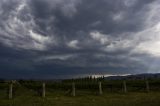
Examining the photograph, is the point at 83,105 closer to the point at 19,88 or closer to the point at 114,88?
the point at 19,88

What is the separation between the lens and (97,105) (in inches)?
1173

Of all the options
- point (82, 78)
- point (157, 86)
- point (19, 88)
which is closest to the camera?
point (19, 88)

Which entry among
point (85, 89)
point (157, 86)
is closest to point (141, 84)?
point (157, 86)

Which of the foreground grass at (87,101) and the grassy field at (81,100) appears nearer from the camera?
the foreground grass at (87,101)

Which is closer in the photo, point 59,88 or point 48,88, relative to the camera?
point 48,88

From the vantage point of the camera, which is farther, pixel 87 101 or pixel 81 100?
pixel 81 100

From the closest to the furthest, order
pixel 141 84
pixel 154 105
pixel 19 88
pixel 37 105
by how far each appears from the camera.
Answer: pixel 154 105 → pixel 37 105 → pixel 19 88 → pixel 141 84

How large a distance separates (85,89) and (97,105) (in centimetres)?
2858

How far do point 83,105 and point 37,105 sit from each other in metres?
4.39

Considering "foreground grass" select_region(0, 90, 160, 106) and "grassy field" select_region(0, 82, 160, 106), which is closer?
"foreground grass" select_region(0, 90, 160, 106)

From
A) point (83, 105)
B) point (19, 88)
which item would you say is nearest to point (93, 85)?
point (19, 88)

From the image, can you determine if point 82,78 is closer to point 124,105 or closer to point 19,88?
point 19,88

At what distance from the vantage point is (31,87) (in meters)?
54.8

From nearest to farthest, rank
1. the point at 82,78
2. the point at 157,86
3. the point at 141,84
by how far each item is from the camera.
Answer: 1. the point at 141,84
2. the point at 157,86
3. the point at 82,78
